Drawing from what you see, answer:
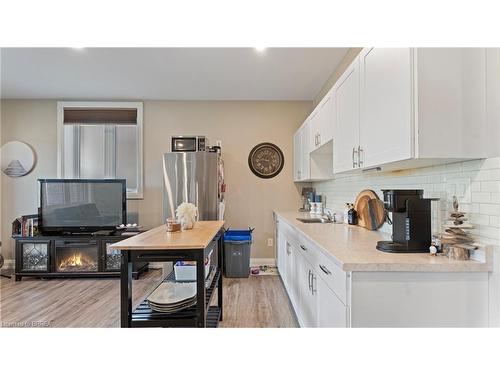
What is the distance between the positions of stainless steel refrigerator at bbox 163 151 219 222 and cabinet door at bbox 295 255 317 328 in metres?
1.80

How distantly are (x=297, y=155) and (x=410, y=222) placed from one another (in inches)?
112

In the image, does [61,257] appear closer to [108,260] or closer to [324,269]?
[108,260]

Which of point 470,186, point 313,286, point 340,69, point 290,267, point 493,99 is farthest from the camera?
point 340,69

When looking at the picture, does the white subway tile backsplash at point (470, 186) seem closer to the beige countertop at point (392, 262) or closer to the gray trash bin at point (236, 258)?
the beige countertop at point (392, 262)

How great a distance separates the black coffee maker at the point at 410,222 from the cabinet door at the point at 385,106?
0.77 feet

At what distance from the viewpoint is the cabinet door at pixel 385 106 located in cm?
133

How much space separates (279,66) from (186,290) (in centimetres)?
275

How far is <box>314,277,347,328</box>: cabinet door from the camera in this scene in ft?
4.43

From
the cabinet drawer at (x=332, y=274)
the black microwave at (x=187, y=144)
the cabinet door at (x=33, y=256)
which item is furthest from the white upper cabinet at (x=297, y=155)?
the cabinet door at (x=33, y=256)

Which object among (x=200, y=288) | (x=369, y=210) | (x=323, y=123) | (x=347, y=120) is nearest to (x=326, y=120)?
(x=323, y=123)

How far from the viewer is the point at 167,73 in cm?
354

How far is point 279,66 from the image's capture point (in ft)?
11.0

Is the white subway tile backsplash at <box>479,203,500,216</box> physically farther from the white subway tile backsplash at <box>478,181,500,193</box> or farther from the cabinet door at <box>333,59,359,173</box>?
the cabinet door at <box>333,59,359,173</box>

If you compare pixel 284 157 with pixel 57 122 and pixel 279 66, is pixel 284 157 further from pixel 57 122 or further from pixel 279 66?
pixel 57 122
